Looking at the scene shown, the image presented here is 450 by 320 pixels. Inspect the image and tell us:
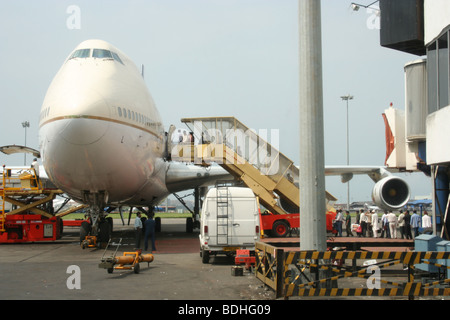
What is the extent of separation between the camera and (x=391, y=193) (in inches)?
806

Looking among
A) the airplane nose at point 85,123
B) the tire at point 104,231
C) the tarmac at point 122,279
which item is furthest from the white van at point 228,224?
the tire at point 104,231

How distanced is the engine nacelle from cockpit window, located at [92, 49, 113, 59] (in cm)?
1177

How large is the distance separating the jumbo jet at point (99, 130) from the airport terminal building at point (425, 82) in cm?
749

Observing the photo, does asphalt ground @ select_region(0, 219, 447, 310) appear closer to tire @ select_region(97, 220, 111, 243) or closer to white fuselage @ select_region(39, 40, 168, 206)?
tire @ select_region(97, 220, 111, 243)

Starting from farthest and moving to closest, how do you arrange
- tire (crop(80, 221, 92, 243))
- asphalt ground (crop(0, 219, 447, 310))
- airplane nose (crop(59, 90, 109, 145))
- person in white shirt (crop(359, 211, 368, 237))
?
person in white shirt (crop(359, 211, 368, 237)), tire (crop(80, 221, 92, 243)), airplane nose (crop(59, 90, 109, 145)), asphalt ground (crop(0, 219, 447, 310))

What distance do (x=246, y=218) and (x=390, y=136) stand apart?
4112 mm

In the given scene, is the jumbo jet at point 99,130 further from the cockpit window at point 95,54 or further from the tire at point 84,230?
the tire at point 84,230

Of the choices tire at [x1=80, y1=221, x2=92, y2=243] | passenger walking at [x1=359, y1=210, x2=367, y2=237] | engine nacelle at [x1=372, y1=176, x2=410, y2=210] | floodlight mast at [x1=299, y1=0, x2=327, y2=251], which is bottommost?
passenger walking at [x1=359, y1=210, x2=367, y2=237]

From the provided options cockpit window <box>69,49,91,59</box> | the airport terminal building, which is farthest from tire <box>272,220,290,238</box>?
cockpit window <box>69,49,91,59</box>

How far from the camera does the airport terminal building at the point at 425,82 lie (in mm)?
9312

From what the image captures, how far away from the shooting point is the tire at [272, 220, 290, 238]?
19.0m
